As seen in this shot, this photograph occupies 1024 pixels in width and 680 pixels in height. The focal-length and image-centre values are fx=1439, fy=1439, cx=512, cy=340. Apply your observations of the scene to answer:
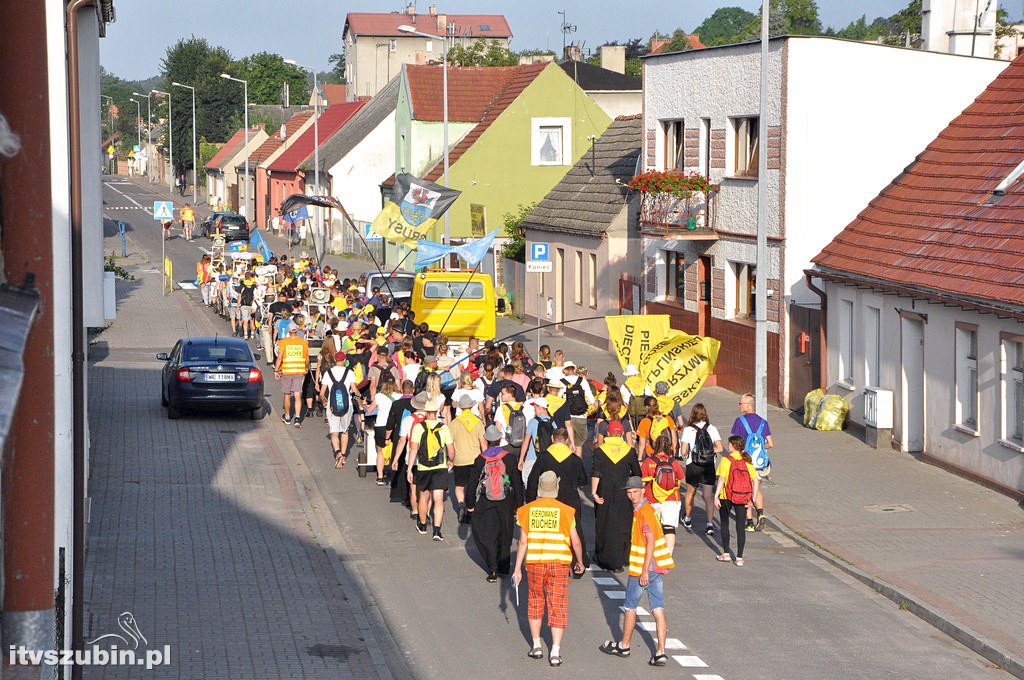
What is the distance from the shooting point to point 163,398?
977 inches

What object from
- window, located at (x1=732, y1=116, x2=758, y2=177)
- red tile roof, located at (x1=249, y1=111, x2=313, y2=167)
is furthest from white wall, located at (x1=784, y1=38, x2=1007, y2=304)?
red tile roof, located at (x1=249, y1=111, x2=313, y2=167)

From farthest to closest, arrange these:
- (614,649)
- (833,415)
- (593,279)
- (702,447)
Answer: (593,279)
(833,415)
(702,447)
(614,649)

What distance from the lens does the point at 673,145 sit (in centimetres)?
2931

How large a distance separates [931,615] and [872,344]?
10.0 metres

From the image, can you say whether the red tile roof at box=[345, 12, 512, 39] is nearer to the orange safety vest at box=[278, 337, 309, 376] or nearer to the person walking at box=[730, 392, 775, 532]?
the orange safety vest at box=[278, 337, 309, 376]

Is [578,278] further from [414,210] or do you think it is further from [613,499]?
[613,499]

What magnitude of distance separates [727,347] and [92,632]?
56.8 ft

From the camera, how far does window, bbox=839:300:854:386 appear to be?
22984 mm

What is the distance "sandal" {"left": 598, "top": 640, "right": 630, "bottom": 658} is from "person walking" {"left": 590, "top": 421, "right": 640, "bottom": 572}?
8.09 ft

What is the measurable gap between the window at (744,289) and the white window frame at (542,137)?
21.3 m

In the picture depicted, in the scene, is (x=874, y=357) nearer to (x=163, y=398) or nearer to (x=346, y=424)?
(x=346, y=424)

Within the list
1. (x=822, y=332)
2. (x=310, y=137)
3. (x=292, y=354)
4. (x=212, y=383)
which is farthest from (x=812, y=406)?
(x=310, y=137)

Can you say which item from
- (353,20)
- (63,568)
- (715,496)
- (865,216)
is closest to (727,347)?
(865,216)

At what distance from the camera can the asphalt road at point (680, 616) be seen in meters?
11.1
